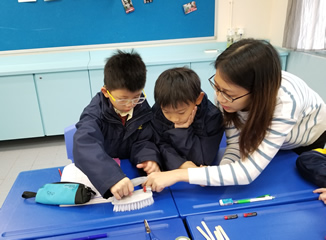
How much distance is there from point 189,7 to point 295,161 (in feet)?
7.82

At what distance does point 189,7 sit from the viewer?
302 cm

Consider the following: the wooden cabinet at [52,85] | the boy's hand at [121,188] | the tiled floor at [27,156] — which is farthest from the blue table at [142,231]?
the wooden cabinet at [52,85]

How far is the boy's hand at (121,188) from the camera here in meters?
0.90

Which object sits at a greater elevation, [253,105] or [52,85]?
[253,105]

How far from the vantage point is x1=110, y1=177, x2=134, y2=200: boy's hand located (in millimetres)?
904

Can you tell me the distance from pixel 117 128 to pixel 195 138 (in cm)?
36

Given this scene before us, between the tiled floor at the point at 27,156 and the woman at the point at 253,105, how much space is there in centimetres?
186

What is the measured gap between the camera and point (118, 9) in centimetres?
292

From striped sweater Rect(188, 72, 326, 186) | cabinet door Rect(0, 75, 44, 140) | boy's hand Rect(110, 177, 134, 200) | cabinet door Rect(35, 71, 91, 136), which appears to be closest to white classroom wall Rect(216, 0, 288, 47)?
cabinet door Rect(35, 71, 91, 136)

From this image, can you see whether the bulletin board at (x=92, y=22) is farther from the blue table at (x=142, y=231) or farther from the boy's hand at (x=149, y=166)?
the blue table at (x=142, y=231)

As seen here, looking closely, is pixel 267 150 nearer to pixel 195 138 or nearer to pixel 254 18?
pixel 195 138

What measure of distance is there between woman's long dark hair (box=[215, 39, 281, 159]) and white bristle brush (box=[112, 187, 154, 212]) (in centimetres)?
40

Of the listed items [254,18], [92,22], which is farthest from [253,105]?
[254,18]

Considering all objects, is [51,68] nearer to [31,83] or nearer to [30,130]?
[31,83]
